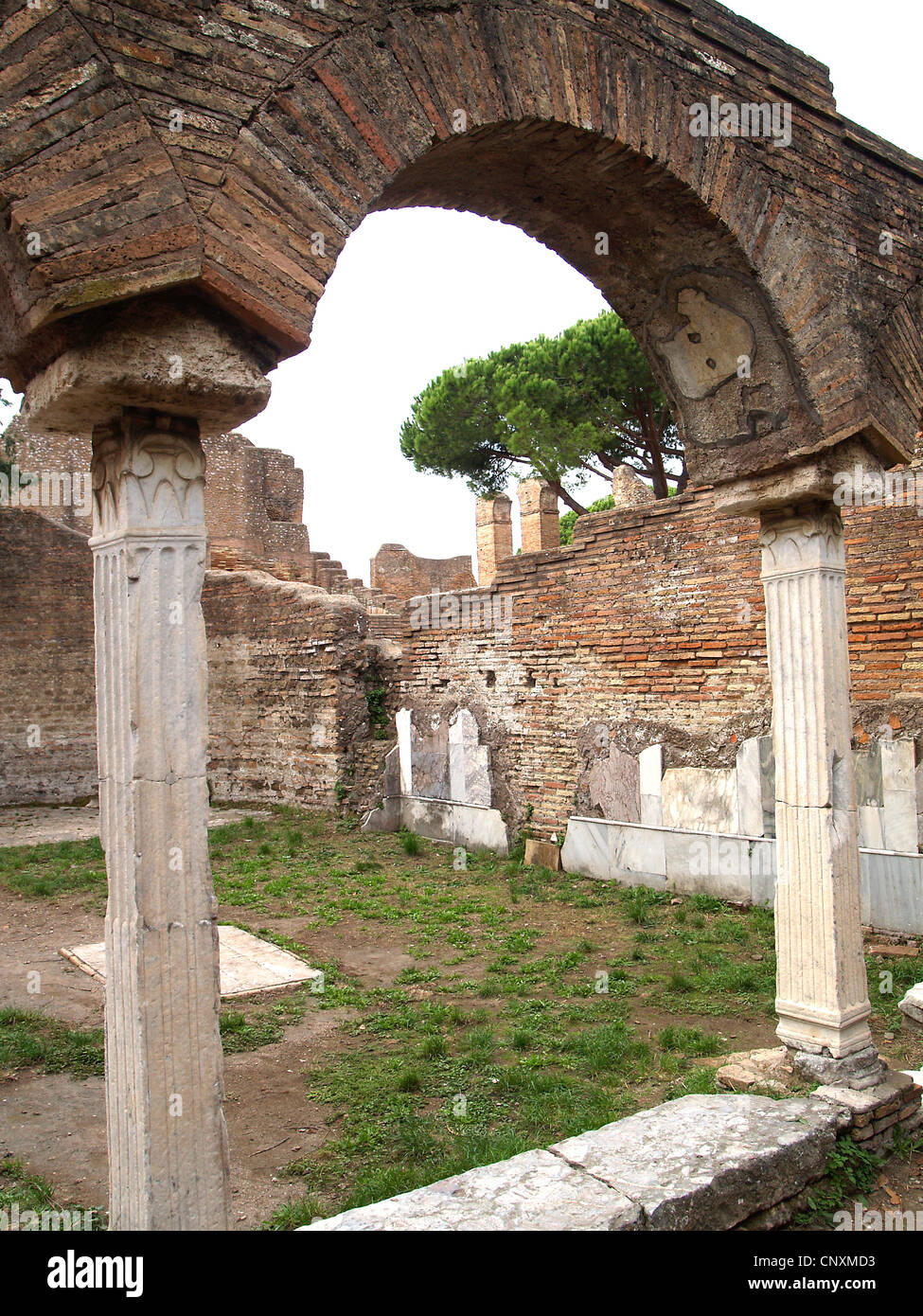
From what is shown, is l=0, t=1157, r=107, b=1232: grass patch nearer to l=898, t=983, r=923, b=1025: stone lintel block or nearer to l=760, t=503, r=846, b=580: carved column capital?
l=760, t=503, r=846, b=580: carved column capital

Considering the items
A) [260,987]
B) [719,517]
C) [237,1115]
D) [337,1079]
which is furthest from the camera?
[719,517]

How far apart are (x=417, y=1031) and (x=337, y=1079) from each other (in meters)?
0.73

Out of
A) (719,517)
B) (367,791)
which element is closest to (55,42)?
(719,517)

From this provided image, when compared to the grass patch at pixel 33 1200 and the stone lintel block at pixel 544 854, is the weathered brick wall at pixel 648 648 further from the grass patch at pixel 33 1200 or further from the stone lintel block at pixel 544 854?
the grass patch at pixel 33 1200

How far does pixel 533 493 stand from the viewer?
1984cm

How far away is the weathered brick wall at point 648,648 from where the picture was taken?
23.1 feet

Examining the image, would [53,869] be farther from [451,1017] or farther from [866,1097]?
[866,1097]

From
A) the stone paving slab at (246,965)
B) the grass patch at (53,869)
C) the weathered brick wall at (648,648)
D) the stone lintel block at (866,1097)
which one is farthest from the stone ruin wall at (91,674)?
the stone lintel block at (866,1097)

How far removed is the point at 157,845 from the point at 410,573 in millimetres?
22241

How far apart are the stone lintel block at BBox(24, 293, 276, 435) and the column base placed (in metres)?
3.55

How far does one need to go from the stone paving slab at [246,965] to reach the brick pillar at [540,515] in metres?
13.8
